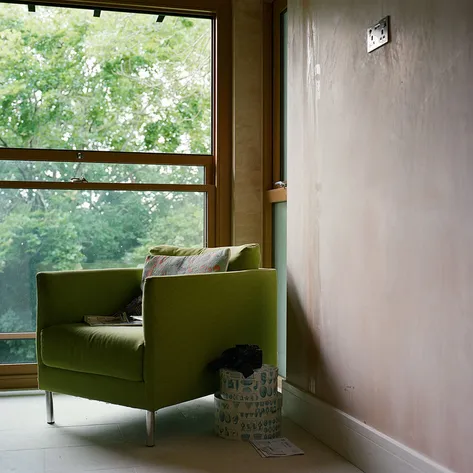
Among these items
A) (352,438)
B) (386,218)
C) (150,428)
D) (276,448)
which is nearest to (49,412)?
(150,428)

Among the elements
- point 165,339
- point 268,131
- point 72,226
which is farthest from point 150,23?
point 165,339

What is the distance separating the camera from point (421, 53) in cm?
212

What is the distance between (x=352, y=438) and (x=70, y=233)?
195cm

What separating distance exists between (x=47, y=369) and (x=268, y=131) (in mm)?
1771

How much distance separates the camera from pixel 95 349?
2799mm

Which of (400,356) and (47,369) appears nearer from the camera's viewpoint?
(400,356)

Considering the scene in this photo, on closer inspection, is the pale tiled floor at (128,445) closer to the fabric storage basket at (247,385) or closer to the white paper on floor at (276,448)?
the white paper on floor at (276,448)

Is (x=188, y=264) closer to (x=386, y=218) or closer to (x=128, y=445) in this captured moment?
(x=128, y=445)

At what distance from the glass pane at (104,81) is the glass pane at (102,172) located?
96 millimetres

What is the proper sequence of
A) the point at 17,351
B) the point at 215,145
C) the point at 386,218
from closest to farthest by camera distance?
the point at 386,218
the point at 17,351
the point at 215,145

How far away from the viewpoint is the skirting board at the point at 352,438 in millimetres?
2162

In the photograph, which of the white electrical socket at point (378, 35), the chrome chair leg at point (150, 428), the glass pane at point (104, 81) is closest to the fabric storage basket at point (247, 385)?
the chrome chair leg at point (150, 428)

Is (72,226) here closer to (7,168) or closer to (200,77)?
(7,168)

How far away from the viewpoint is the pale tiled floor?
2.46 meters
